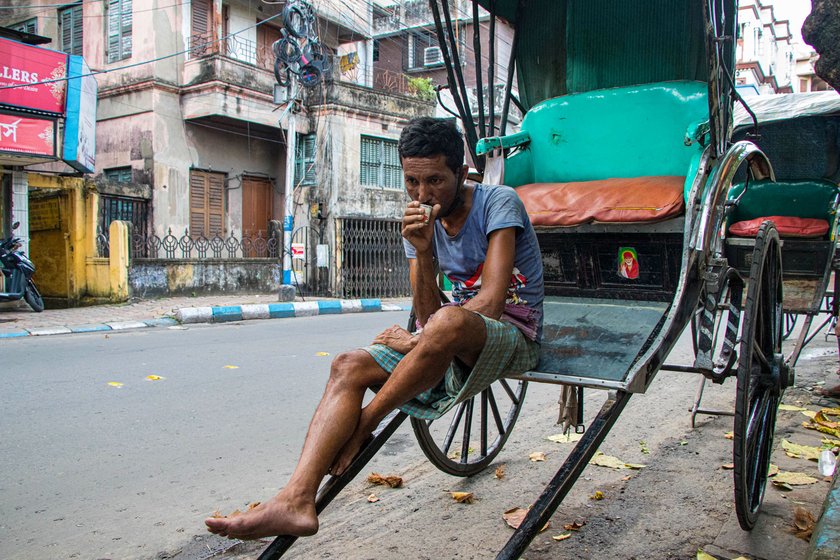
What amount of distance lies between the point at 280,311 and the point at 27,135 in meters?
4.84

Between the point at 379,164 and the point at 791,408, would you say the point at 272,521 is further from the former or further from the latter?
the point at 379,164

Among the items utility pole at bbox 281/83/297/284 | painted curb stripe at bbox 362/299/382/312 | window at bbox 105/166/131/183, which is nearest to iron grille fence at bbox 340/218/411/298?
painted curb stripe at bbox 362/299/382/312

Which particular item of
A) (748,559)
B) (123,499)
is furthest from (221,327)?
(748,559)

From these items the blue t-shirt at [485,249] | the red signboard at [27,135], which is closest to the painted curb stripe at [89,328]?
the red signboard at [27,135]

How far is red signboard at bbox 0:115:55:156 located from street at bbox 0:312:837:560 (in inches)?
230

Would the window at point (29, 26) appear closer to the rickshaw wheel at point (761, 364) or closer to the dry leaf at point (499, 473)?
the dry leaf at point (499, 473)

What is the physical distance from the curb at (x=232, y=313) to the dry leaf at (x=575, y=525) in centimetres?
814

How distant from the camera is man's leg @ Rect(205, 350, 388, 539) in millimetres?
1812

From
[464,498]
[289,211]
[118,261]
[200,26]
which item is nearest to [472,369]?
[464,498]

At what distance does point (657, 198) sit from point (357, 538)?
82.4 inches

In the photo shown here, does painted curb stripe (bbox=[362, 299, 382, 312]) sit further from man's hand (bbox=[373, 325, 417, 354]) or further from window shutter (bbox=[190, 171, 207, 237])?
man's hand (bbox=[373, 325, 417, 354])

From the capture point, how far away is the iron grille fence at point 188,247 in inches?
505

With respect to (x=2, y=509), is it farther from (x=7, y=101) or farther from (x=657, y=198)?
(x=7, y=101)

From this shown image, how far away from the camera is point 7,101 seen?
1030 centimetres
